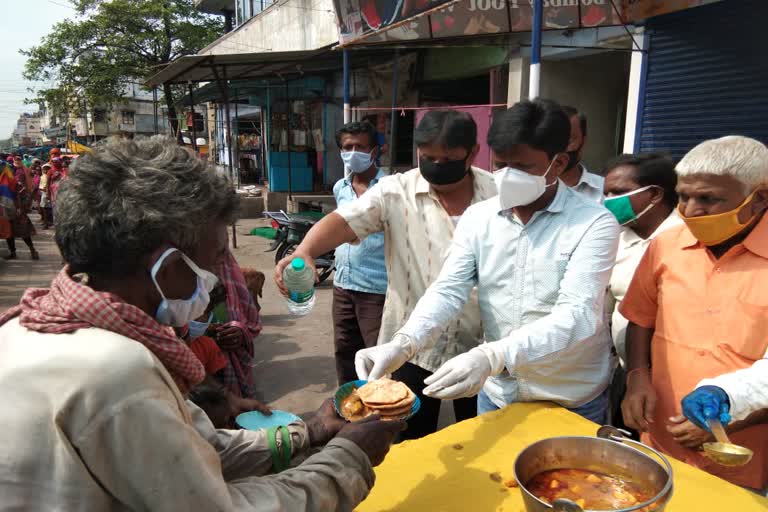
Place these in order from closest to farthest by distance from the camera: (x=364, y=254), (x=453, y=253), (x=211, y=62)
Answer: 1. (x=453, y=253)
2. (x=364, y=254)
3. (x=211, y=62)

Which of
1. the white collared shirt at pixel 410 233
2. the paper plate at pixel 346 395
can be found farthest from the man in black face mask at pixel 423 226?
the paper plate at pixel 346 395

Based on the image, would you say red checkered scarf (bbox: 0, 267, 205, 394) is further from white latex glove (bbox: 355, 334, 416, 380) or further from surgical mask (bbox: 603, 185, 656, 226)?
surgical mask (bbox: 603, 185, 656, 226)

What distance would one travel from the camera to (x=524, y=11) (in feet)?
21.8

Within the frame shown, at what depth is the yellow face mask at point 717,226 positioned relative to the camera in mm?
1688

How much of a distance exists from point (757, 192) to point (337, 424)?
1.52 metres

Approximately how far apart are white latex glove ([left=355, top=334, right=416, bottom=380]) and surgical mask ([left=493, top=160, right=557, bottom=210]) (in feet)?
2.14

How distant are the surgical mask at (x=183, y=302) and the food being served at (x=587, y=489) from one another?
0.91m

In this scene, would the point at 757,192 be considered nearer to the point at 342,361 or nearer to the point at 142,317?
the point at 142,317

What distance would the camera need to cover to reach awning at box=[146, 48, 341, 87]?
846 cm

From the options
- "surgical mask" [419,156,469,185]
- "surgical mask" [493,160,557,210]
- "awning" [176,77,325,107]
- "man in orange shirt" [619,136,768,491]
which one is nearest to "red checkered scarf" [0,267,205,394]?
"surgical mask" [493,160,557,210]

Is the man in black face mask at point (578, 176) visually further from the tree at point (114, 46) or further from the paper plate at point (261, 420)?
the tree at point (114, 46)

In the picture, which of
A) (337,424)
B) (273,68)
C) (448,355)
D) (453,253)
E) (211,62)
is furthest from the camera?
(273,68)

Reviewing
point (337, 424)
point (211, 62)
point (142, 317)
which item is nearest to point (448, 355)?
point (337, 424)

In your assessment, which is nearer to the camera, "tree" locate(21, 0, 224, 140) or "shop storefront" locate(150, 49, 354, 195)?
"shop storefront" locate(150, 49, 354, 195)
